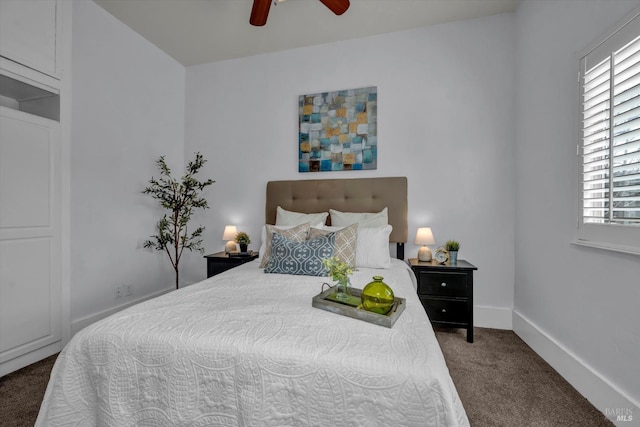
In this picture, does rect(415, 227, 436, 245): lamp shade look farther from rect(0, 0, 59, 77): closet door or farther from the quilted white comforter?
rect(0, 0, 59, 77): closet door

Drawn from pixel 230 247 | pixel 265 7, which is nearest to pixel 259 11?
pixel 265 7

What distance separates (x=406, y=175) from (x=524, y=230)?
120 cm

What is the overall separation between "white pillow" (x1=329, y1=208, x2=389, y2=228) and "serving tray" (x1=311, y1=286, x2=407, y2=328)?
50.4 inches

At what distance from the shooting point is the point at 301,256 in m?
2.22

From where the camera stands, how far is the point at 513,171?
2.86 metres

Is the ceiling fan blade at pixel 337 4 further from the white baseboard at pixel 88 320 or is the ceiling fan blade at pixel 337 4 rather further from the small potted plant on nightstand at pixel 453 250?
the white baseboard at pixel 88 320

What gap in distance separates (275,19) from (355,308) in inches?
115

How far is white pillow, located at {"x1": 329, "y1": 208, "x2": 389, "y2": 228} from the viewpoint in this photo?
2.84 meters

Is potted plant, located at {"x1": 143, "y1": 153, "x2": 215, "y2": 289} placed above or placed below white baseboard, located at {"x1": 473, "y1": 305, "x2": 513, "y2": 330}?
above

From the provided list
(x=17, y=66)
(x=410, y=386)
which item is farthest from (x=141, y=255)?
(x=410, y=386)

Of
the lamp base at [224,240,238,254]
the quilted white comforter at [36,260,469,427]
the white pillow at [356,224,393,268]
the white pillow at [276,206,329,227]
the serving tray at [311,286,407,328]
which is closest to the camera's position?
the quilted white comforter at [36,260,469,427]

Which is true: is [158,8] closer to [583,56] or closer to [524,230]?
[583,56]

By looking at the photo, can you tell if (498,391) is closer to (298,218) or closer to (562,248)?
(562,248)

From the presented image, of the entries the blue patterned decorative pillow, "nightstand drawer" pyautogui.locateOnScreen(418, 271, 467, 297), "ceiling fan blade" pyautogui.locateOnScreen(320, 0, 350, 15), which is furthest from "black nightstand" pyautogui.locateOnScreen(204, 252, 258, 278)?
"ceiling fan blade" pyautogui.locateOnScreen(320, 0, 350, 15)
